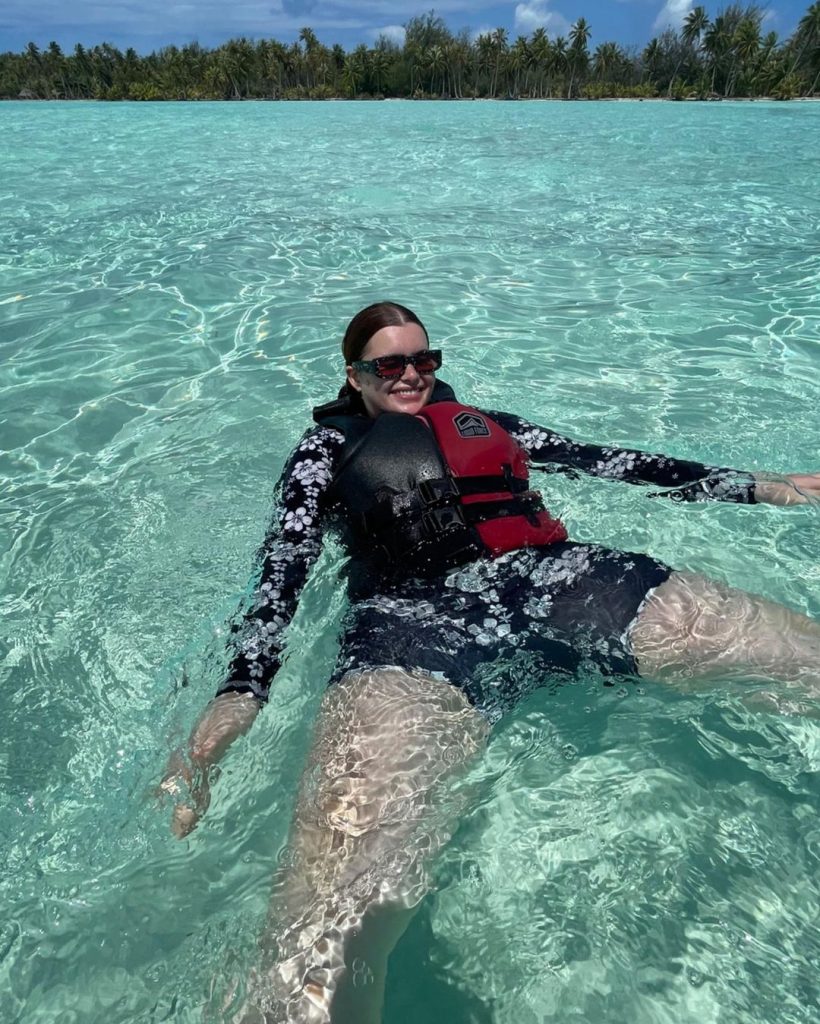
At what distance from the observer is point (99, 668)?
295cm

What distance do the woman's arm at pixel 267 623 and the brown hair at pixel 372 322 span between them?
357 mm

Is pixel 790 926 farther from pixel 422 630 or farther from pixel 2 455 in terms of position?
pixel 2 455

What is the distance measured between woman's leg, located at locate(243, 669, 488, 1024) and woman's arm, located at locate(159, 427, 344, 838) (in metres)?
0.26

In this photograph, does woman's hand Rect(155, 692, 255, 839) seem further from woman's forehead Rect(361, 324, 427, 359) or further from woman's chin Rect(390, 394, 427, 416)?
woman's forehead Rect(361, 324, 427, 359)

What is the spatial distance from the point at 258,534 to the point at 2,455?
2.03 m

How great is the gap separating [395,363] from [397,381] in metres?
0.08

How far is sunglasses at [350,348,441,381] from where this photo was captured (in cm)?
278

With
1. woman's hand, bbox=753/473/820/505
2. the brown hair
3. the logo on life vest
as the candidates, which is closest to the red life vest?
the logo on life vest

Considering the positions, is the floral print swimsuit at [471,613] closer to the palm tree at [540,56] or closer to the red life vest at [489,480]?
the red life vest at [489,480]

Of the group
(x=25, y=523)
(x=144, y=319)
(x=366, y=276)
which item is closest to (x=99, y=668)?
(x=25, y=523)

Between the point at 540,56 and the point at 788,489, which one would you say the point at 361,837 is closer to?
the point at 788,489

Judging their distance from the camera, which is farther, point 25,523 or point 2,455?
point 2,455

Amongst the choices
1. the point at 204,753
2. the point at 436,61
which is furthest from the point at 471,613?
the point at 436,61

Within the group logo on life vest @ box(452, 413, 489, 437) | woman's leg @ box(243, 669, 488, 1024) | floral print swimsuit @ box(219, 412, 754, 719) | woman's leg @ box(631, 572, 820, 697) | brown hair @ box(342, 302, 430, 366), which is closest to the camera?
woman's leg @ box(243, 669, 488, 1024)
